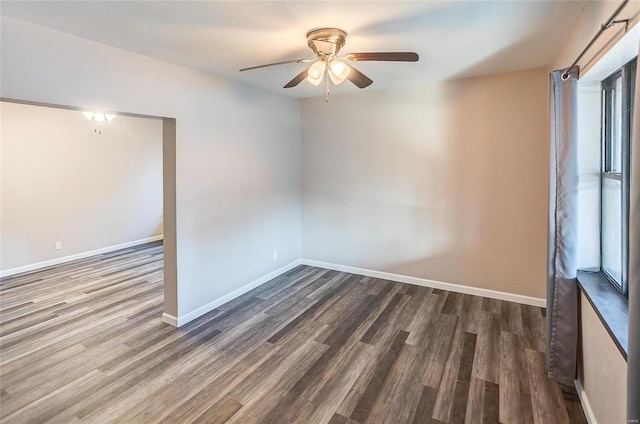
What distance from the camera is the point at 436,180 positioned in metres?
4.05

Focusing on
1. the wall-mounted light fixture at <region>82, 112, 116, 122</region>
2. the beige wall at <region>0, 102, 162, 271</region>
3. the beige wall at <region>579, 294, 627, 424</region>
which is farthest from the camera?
the wall-mounted light fixture at <region>82, 112, 116, 122</region>

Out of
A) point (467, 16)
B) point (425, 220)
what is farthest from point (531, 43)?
point (425, 220)

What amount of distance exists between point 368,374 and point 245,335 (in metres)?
1.24

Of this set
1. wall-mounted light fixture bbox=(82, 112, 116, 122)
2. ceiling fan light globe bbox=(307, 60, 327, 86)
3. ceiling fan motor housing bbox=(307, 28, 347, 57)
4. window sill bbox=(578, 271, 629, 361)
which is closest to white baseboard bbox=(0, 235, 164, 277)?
wall-mounted light fixture bbox=(82, 112, 116, 122)

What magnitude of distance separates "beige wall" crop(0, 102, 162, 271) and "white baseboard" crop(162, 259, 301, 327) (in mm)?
3286

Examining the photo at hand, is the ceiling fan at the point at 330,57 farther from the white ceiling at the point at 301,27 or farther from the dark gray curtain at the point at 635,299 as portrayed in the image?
the dark gray curtain at the point at 635,299

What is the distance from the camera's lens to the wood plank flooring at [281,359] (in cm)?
213

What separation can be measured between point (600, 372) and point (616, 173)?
1266mm

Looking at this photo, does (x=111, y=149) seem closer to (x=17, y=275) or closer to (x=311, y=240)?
(x=17, y=275)

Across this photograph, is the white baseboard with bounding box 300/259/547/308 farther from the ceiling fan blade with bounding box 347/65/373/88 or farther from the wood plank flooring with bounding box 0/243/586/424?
the ceiling fan blade with bounding box 347/65/373/88

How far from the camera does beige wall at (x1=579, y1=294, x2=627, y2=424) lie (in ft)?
5.04

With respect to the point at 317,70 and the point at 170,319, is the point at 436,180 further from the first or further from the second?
the point at 170,319

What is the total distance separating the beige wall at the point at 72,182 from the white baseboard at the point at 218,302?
10.8 feet

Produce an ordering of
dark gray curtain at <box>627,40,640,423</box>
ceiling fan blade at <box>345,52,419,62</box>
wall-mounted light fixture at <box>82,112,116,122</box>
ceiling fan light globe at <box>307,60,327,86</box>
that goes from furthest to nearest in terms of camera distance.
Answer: wall-mounted light fixture at <box>82,112,116,122</box> < ceiling fan light globe at <box>307,60,327,86</box> < ceiling fan blade at <box>345,52,419,62</box> < dark gray curtain at <box>627,40,640,423</box>
